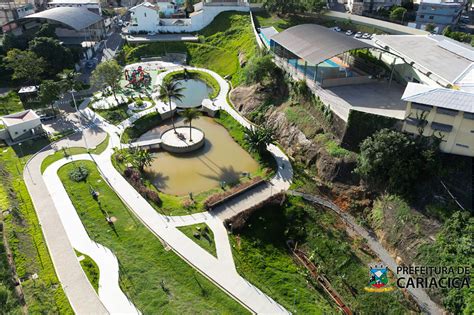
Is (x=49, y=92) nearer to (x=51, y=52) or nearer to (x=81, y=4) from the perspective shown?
(x=51, y=52)

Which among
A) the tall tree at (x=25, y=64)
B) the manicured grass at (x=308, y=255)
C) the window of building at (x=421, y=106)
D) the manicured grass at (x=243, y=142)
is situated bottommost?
the manicured grass at (x=308, y=255)

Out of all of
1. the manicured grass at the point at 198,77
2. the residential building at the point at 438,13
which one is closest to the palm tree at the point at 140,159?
the manicured grass at the point at 198,77

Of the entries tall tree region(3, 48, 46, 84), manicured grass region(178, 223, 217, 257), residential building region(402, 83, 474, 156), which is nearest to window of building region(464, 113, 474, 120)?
residential building region(402, 83, 474, 156)

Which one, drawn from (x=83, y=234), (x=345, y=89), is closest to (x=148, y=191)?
(x=83, y=234)

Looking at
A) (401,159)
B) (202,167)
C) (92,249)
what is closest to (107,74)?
(202,167)

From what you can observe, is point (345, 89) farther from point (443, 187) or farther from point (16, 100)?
point (16, 100)

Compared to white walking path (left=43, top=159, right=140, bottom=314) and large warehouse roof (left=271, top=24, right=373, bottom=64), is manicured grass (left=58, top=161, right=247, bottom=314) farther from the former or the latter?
large warehouse roof (left=271, top=24, right=373, bottom=64)

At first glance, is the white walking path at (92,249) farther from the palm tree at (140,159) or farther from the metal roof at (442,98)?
the metal roof at (442,98)
